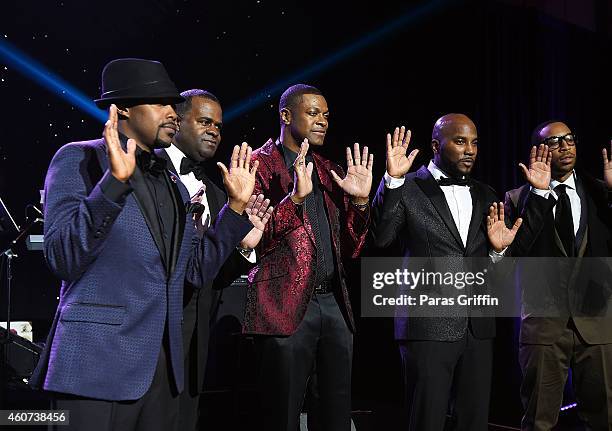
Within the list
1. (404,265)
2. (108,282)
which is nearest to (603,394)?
(404,265)

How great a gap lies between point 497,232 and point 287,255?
1.13m

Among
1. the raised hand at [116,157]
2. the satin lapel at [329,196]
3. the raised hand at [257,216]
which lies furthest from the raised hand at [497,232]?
the raised hand at [116,157]

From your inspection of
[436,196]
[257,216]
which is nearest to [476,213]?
[436,196]

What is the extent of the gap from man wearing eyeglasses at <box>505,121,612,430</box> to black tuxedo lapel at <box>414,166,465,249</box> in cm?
52

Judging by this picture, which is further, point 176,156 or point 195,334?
point 176,156

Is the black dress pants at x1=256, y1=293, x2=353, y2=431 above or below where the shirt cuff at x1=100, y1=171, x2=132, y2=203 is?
below

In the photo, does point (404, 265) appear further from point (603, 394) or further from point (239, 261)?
point (603, 394)

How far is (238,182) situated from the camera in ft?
9.23

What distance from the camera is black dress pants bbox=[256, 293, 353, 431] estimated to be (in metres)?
3.32

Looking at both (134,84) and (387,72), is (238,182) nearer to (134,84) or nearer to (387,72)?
(134,84)

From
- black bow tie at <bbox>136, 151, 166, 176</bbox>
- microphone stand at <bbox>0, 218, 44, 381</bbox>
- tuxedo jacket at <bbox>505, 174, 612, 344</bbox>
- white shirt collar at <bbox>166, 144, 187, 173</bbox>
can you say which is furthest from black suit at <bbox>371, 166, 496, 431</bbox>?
microphone stand at <bbox>0, 218, 44, 381</bbox>

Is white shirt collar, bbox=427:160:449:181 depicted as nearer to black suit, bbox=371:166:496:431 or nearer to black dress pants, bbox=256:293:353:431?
black suit, bbox=371:166:496:431

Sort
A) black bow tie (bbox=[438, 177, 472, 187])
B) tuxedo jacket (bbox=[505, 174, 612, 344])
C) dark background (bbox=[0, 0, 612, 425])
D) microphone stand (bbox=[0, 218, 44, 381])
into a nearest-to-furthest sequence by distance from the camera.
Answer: black bow tie (bbox=[438, 177, 472, 187]), tuxedo jacket (bbox=[505, 174, 612, 344]), microphone stand (bbox=[0, 218, 44, 381]), dark background (bbox=[0, 0, 612, 425])

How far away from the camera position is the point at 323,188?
371cm
